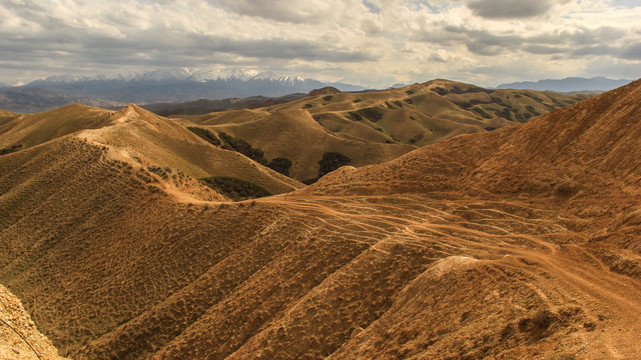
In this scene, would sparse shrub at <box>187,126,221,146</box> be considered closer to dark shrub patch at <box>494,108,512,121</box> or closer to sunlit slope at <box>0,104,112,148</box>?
sunlit slope at <box>0,104,112,148</box>

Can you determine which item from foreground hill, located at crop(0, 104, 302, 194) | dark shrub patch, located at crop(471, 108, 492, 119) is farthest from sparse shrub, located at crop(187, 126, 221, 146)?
dark shrub patch, located at crop(471, 108, 492, 119)

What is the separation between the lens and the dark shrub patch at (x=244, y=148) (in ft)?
283

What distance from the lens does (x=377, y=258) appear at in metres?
18.9

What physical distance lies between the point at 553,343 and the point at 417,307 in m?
5.59

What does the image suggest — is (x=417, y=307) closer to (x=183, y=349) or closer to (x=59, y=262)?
(x=183, y=349)

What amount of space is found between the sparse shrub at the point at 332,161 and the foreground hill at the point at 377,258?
5392 cm

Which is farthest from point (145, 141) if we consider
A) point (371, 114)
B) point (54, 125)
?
point (371, 114)

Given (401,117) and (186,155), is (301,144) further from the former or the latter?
(401,117)

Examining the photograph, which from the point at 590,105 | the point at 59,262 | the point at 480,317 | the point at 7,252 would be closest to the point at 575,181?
the point at 590,105

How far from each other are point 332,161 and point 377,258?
71648mm

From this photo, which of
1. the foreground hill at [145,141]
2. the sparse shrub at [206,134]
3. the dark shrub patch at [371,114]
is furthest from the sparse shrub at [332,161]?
the dark shrub patch at [371,114]

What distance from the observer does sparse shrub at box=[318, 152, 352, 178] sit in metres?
88.1

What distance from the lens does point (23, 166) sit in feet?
140

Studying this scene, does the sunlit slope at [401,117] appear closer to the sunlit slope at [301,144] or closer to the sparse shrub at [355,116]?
the sparse shrub at [355,116]
